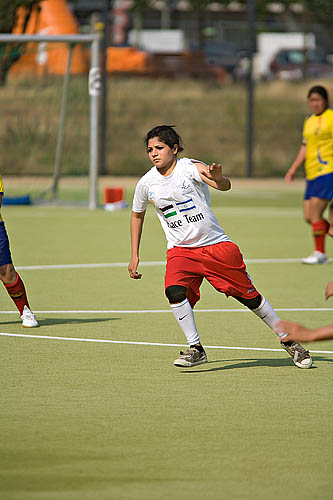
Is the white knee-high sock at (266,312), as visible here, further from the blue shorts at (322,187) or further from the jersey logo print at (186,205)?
the blue shorts at (322,187)

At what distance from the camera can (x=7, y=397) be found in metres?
6.86

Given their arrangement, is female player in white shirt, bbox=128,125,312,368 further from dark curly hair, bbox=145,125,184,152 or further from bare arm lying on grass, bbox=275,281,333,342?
bare arm lying on grass, bbox=275,281,333,342

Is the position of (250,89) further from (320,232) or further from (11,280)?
(11,280)

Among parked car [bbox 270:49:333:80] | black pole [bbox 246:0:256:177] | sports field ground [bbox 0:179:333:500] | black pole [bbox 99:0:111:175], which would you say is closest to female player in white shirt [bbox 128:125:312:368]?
sports field ground [bbox 0:179:333:500]

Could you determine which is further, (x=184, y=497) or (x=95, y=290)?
(x=95, y=290)

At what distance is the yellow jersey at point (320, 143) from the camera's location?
45.7 feet

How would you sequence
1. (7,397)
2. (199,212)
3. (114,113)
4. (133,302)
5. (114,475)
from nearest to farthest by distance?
(114,475), (7,397), (199,212), (133,302), (114,113)

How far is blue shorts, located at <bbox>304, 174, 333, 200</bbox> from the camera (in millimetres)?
13844

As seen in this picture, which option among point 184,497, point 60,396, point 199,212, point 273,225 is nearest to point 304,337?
point 184,497

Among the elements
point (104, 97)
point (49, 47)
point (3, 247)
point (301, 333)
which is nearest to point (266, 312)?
point (3, 247)

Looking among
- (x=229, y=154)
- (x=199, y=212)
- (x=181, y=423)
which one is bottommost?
(x=229, y=154)

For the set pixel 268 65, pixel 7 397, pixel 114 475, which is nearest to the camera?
pixel 114 475

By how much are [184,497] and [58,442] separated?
1.11 m

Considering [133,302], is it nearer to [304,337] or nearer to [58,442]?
[58,442]
